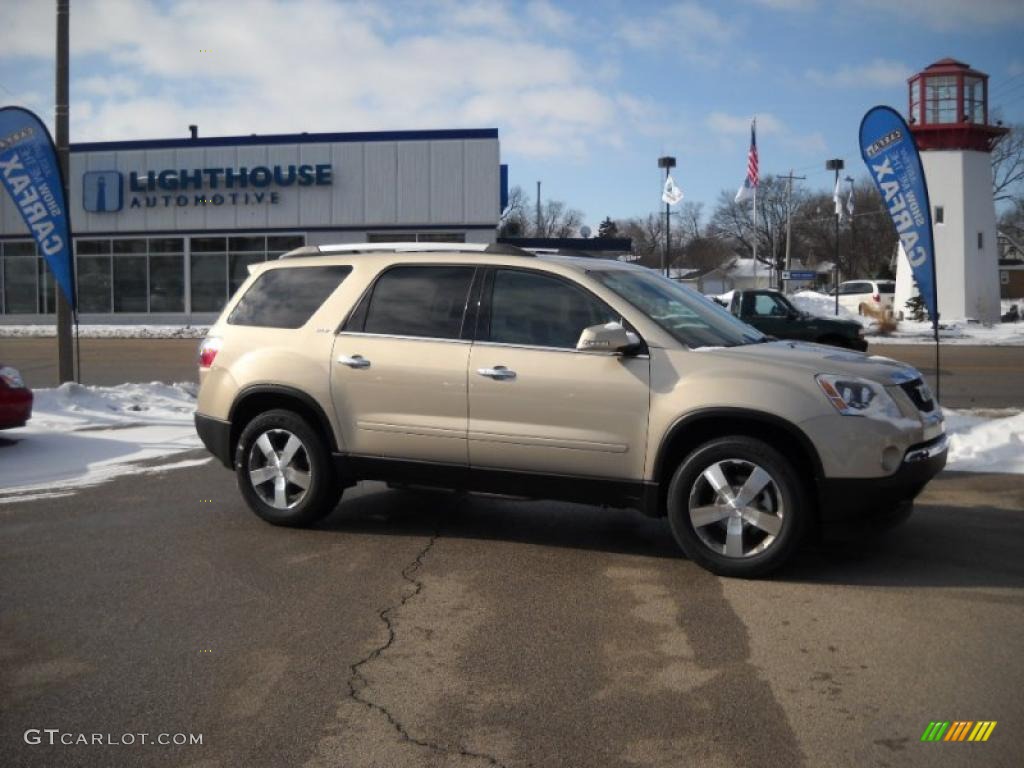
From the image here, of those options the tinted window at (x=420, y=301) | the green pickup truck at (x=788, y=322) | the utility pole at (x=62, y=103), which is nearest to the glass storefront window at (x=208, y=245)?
the green pickup truck at (x=788, y=322)

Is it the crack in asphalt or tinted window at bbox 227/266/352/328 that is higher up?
tinted window at bbox 227/266/352/328

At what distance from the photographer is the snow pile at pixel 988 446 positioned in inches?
347

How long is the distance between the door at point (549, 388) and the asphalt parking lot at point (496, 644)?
2.19 ft

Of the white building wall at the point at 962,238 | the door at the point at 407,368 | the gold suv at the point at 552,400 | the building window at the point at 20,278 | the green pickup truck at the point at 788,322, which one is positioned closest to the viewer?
the gold suv at the point at 552,400

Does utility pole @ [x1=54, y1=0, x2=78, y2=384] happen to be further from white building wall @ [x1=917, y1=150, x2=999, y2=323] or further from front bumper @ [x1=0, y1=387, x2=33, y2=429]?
white building wall @ [x1=917, y1=150, x2=999, y2=323]

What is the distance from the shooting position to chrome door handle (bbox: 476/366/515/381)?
19.8ft

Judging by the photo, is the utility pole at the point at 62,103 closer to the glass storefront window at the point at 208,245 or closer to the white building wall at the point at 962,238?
the glass storefront window at the point at 208,245

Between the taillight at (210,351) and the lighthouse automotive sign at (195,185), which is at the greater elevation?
the lighthouse automotive sign at (195,185)

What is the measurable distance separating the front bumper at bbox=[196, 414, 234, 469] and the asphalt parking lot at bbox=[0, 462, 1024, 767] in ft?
1.52

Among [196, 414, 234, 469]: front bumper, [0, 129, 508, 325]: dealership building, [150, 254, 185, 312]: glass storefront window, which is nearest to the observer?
[196, 414, 234, 469]: front bumper

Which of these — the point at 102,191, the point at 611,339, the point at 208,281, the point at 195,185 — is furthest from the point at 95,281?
the point at 611,339

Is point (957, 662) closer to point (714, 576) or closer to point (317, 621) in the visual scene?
point (714, 576)

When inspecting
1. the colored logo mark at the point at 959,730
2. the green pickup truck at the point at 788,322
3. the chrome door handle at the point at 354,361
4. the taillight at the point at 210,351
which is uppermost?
the green pickup truck at the point at 788,322

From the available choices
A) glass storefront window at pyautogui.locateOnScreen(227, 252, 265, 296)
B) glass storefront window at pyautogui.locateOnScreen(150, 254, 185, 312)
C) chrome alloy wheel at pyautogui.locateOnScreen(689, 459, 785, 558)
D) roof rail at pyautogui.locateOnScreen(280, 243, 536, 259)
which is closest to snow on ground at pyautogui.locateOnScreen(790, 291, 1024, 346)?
glass storefront window at pyautogui.locateOnScreen(227, 252, 265, 296)
